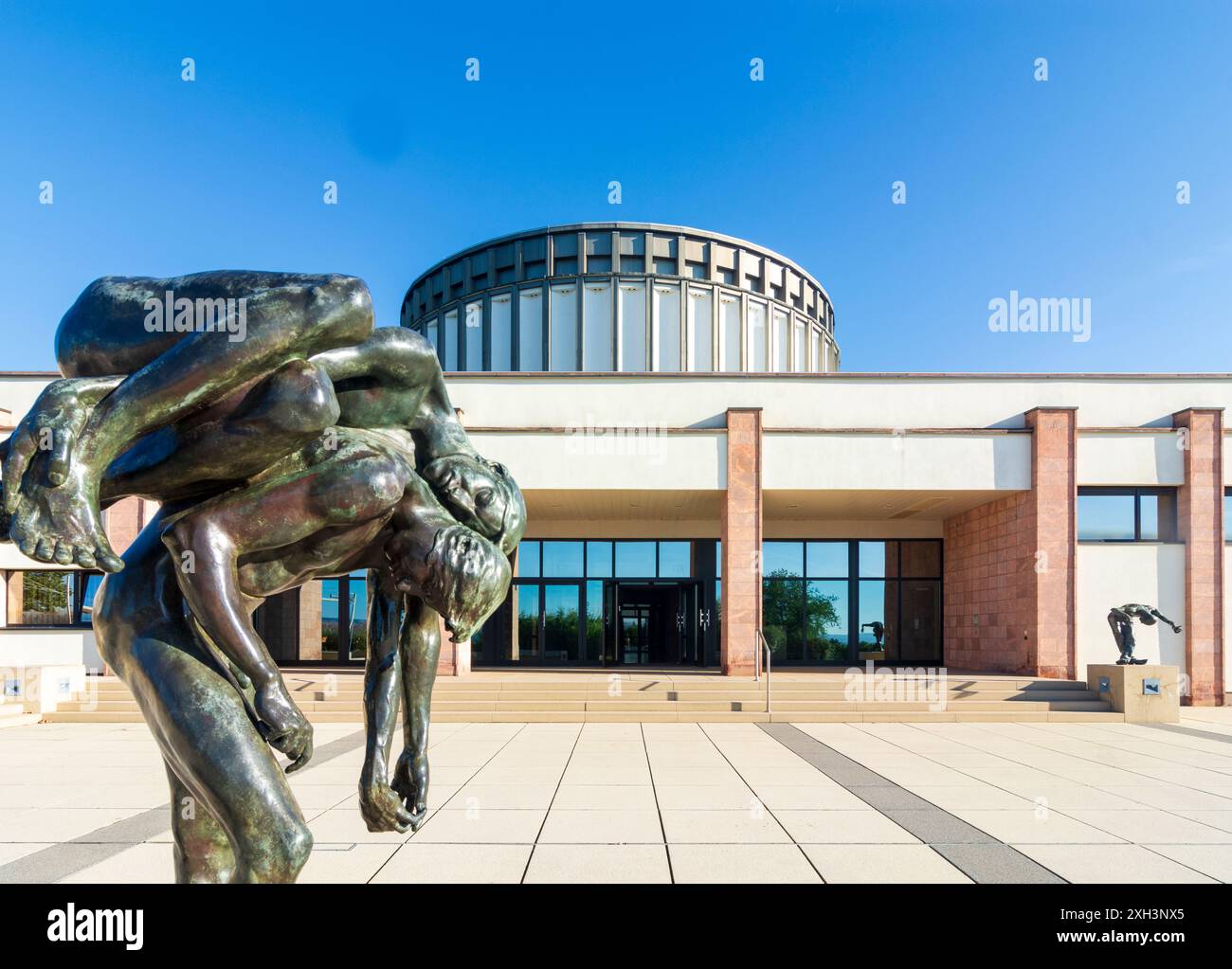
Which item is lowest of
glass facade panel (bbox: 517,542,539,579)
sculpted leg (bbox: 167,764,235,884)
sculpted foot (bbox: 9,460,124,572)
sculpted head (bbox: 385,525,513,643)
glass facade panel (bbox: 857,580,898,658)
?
glass facade panel (bbox: 857,580,898,658)

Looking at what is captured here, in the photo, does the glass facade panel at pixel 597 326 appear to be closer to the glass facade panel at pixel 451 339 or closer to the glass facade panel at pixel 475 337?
the glass facade panel at pixel 475 337

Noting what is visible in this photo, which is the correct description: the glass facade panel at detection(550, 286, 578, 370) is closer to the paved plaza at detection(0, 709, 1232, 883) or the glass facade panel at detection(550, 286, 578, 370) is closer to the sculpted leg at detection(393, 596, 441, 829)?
the paved plaza at detection(0, 709, 1232, 883)

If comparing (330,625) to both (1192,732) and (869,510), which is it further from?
(1192,732)

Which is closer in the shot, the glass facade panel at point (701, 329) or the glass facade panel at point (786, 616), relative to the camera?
the glass facade panel at point (786, 616)

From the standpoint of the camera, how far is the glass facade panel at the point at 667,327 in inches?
1369

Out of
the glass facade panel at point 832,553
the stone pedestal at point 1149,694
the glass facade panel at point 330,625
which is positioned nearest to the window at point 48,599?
the glass facade panel at point 330,625

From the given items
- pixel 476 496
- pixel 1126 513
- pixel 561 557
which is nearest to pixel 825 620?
pixel 561 557

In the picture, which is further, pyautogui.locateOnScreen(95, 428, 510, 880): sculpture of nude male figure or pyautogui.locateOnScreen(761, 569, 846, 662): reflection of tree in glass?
pyautogui.locateOnScreen(761, 569, 846, 662): reflection of tree in glass

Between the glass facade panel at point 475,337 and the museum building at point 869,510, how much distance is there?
14705 mm

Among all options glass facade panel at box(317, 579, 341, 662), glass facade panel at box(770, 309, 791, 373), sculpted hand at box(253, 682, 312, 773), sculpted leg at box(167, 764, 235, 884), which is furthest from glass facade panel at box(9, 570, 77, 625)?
glass facade panel at box(770, 309, 791, 373)

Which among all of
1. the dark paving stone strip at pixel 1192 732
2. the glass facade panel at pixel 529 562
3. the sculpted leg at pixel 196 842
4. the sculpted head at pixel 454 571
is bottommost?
the dark paving stone strip at pixel 1192 732

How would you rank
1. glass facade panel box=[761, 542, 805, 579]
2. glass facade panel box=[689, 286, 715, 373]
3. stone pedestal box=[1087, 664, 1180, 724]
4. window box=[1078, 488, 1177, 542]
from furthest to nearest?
glass facade panel box=[689, 286, 715, 373]
glass facade panel box=[761, 542, 805, 579]
window box=[1078, 488, 1177, 542]
stone pedestal box=[1087, 664, 1180, 724]

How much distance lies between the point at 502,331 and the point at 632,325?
586 cm

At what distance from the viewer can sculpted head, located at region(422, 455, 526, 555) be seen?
2396 millimetres
